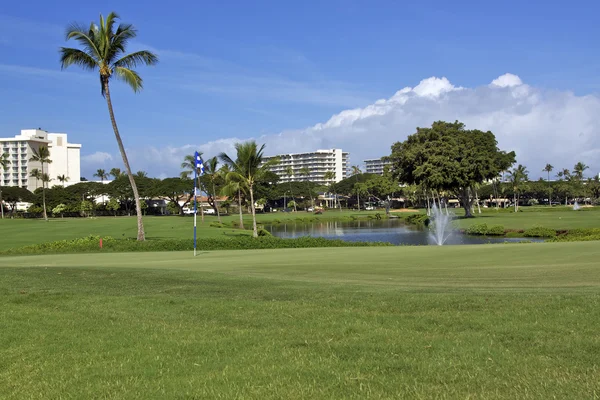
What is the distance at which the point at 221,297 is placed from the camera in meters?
11.7

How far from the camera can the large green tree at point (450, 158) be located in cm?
7953

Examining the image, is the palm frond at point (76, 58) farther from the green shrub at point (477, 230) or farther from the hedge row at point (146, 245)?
the green shrub at point (477, 230)

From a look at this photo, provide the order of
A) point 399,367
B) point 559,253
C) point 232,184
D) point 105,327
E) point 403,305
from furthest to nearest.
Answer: point 232,184 → point 559,253 → point 403,305 → point 105,327 → point 399,367

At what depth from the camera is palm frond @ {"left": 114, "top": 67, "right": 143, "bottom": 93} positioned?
34969mm

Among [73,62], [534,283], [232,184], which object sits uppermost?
[73,62]

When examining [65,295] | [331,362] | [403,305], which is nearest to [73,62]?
[65,295]

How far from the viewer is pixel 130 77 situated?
1379 inches

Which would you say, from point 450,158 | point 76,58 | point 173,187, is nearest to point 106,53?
point 76,58

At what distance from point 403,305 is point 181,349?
4.21 m

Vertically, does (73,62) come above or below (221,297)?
above

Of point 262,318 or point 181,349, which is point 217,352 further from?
point 262,318

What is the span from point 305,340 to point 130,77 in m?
30.9

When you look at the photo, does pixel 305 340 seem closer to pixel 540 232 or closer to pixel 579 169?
pixel 540 232

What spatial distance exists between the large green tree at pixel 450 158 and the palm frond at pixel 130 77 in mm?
51736
